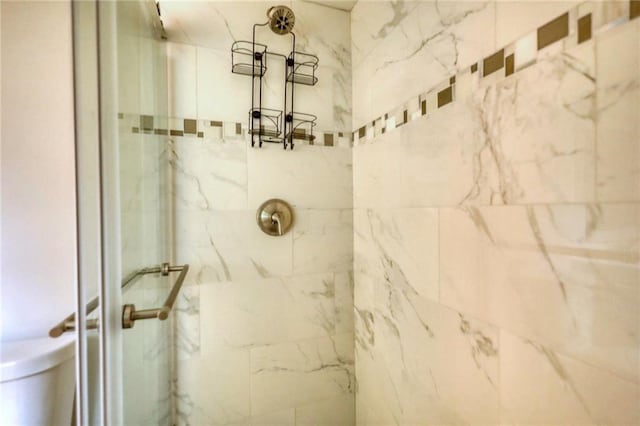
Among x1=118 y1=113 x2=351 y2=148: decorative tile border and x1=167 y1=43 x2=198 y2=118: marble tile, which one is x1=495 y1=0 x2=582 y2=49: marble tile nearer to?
x1=118 y1=113 x2=351 y2=148: decorative tile border

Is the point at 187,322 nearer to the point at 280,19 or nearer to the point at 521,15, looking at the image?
the point at 280,19

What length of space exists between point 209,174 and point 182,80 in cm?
41

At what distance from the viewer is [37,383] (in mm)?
947

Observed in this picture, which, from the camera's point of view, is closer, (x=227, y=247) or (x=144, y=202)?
(x=144, y=202)

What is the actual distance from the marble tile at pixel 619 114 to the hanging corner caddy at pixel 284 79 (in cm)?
105

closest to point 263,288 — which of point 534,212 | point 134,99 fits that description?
point 134,99

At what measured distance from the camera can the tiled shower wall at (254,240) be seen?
122 centimetres

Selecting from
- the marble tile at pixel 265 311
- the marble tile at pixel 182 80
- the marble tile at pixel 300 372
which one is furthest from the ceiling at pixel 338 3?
the marble tile at pixel 300 372

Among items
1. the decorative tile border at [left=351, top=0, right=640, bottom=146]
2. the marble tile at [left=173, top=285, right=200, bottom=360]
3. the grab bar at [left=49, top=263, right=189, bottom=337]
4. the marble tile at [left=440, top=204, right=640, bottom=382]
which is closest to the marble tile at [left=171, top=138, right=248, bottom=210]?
the grab bar at [left=49, top=263, right=189, bottom=337]

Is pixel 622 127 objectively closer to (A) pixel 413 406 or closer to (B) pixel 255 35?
(A) pixel 413 406

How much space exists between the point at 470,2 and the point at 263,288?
4.20 feet

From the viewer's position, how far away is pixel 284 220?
1317 millimetres

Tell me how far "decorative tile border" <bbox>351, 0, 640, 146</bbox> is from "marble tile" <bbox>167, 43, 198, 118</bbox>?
0.91m

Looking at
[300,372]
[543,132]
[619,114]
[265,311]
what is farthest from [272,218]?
[619,114]
